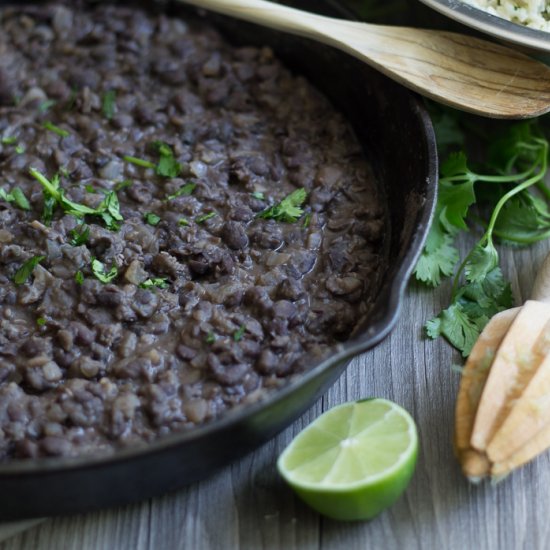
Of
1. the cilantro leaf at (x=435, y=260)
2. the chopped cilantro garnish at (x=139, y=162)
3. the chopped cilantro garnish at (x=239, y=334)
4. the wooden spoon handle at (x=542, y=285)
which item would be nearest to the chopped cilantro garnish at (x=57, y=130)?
the chopped cilantro garnish at (x=139, y=162)

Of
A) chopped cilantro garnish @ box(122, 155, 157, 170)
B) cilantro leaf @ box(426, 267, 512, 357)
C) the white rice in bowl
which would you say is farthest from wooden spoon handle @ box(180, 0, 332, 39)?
cilantro leaf @ box(426, 267, 512, 357)

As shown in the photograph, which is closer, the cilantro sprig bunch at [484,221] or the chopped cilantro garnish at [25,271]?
the chopped cilantro garnish at [25,271]

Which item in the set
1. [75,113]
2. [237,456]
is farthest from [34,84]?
[237,456]

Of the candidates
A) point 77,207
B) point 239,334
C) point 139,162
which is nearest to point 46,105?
point 139,162

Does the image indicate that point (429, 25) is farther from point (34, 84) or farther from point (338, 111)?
point (34, 84)

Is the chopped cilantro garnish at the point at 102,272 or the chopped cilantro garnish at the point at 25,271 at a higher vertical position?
the chopped cilantro garnish at the point at 102,272

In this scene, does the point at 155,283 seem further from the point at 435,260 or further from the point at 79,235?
the point at 435,260

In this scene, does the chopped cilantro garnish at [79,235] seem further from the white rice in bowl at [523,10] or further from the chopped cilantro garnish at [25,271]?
the white rice in bowl at [523,10]
